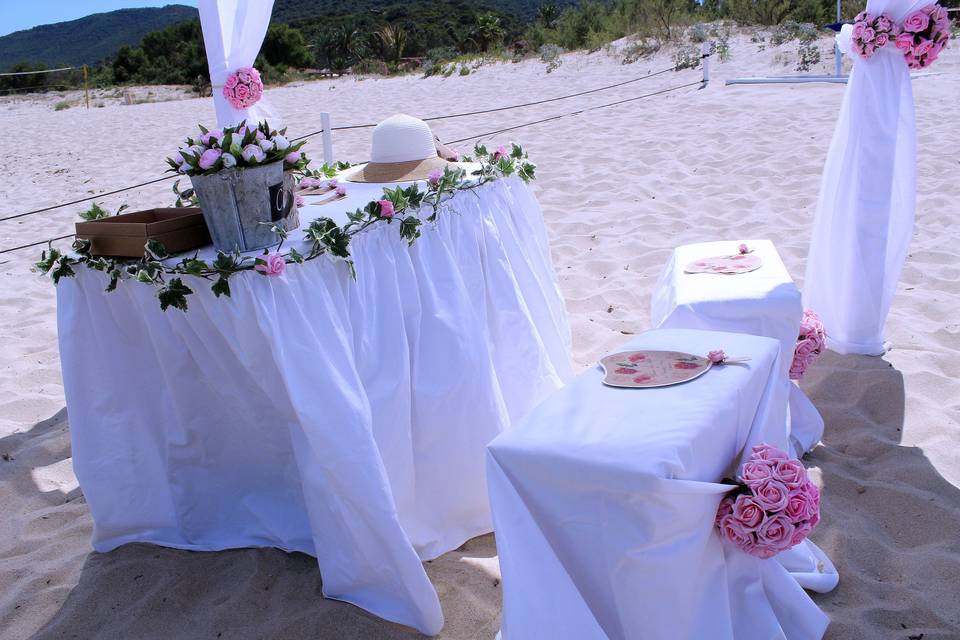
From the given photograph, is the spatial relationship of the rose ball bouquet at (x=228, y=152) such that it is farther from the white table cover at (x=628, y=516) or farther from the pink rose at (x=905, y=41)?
the pink rose at (x=905, y=41)

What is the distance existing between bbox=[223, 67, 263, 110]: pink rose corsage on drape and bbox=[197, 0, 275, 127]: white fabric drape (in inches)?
1.1

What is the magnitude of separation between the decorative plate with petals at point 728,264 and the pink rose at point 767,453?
1.13 metres

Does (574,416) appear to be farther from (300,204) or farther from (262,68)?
(262,68)

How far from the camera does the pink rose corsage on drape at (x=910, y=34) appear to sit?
3090mm

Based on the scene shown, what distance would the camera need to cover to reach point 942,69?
9469 mm

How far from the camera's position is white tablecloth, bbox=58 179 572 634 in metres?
1.99

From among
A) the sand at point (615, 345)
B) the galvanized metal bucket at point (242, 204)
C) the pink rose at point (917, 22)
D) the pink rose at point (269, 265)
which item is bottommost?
the sand at point (615, 345)

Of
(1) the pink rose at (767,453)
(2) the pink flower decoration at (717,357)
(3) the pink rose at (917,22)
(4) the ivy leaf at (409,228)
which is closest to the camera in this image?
(1) the pink rose at (767,453)

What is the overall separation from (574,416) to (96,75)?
107 ft

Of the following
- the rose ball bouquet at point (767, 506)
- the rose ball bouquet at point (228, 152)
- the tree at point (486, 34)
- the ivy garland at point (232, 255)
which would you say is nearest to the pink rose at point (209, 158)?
the rose ball bouquet at point (228, 152)

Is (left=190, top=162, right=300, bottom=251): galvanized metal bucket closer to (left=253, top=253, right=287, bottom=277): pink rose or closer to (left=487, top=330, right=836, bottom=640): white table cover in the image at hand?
(left=253, top=253, right=287, bottom=277): pink rose

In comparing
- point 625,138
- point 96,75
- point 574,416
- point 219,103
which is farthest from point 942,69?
point 96,75

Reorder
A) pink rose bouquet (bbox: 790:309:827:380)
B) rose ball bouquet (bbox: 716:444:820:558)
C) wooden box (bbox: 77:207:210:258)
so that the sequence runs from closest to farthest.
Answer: rose ball bouquet (bbox: 716:444:820:558)
wooden box (bbox: 77:207:210:258)
pink rose bouquet (bbox: 790:309:827:380)

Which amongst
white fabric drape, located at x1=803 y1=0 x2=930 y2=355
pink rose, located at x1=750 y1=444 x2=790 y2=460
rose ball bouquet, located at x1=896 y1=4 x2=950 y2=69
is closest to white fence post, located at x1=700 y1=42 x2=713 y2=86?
white fabric drape, located at x1=803 y1=0 x2=930 y2=355
